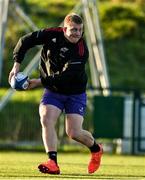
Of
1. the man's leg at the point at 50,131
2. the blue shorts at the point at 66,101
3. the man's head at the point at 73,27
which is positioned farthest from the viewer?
the blue shorts at the point at 66,101

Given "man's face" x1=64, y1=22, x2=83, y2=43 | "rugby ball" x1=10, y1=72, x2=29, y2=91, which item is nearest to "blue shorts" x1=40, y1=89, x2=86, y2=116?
"rugby ball" x1=10, y1=72, x2=29, y2=91

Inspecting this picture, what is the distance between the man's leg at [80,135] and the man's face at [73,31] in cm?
94

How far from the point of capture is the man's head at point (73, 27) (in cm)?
1006

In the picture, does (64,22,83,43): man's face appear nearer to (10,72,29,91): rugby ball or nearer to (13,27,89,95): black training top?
(13,27,89,95): black training top

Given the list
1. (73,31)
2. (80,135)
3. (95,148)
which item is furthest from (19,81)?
(95,148)

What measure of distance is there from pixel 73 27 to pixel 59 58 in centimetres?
46

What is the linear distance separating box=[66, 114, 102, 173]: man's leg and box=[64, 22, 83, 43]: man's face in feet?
3.08

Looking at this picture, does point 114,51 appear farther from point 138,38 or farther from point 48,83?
point 48,83

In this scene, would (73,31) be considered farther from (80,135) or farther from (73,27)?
(80,135)

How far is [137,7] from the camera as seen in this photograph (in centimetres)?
3316

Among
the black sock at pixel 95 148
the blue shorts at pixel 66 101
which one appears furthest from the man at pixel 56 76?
the black sock at pixel 95 148

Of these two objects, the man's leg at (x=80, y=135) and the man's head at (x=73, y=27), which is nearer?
the man's head at (x=73, y=27)

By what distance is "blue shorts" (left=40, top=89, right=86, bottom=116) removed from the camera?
1044cm

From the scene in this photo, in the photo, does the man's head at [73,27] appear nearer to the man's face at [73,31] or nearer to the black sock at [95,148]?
the man's face at [73,31]
